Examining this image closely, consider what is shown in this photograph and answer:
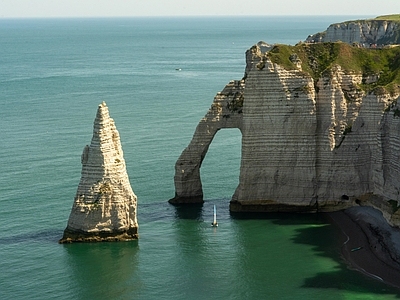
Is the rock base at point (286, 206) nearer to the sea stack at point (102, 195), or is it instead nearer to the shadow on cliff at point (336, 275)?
the shadow on cliff at point (336, 275)

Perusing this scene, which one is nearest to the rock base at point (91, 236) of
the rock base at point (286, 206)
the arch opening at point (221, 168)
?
the rock base at point (286, 206)

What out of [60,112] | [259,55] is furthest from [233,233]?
[60,112]

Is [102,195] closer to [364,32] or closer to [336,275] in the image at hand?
[336,275]

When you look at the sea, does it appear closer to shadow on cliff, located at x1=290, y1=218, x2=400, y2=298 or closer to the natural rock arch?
shadow on cliff, located at x1=290, y1=218, x2=400, y2=298

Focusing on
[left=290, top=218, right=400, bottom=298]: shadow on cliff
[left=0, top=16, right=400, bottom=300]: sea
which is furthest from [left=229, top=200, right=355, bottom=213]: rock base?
[left=290, top=218, right=400, bottom=298]: shadow on cliff

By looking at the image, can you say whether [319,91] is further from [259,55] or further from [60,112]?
[60,112]

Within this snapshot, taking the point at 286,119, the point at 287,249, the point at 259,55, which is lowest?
the point at 287,249
